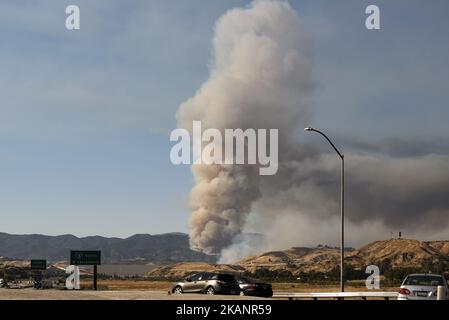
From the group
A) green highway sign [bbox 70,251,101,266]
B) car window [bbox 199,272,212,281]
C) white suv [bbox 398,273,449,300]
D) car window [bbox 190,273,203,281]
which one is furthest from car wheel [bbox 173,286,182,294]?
green highway sign [bbox 70,251,101,266]

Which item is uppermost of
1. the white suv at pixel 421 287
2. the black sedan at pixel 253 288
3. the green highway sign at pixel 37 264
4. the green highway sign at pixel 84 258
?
the white suv at pixel 421 287

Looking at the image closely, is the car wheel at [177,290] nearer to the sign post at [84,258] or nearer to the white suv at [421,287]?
the white suv at [421,287]

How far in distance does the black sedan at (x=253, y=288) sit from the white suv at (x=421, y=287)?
12.4 metres

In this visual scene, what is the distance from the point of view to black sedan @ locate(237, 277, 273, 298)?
40.3 metres

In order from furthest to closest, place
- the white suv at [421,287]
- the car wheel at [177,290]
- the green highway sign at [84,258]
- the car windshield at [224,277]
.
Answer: the green highway sign at [84,258], the car wheel at [177,290], the car windshield at [224,277], the white suv at [421,287]

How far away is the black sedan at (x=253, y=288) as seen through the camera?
4028 cm

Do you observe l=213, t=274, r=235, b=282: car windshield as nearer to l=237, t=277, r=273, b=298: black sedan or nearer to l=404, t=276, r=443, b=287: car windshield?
l=237, t=277, r=273, b=298: black sedan

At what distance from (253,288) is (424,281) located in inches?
516

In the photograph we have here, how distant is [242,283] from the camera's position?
40.7 m

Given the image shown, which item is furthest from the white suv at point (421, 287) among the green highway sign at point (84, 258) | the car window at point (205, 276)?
the green highway sign at point (84, 258)
